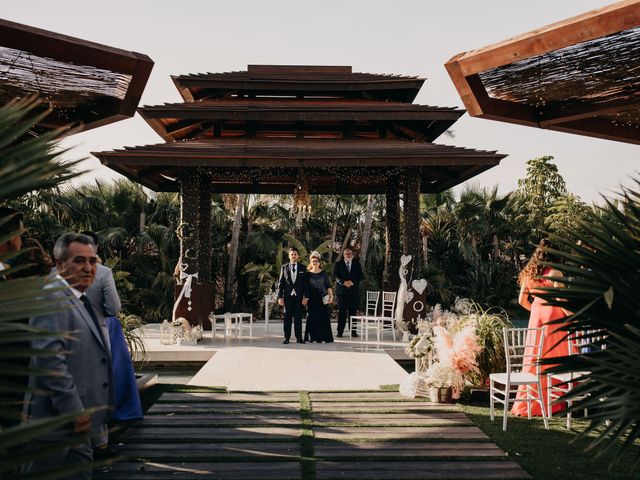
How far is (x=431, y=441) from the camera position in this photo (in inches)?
220

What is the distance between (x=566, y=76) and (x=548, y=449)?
344cm

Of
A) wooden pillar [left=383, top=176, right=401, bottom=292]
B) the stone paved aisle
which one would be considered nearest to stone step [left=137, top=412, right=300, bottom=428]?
the stone paved aisle

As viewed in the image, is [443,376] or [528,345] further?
[443,376]

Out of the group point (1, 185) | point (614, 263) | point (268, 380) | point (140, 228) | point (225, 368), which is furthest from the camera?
point (140, 228)

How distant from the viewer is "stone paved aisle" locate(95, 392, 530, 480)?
15.6 ft

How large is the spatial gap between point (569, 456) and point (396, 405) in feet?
7.21

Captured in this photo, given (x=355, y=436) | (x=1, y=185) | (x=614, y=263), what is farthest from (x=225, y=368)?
(x=1, y=185)

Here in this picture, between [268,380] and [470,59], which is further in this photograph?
[268,380]

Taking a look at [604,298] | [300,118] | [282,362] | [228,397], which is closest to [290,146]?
[300,118]

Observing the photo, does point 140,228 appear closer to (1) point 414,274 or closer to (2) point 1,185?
(1) point 414,274

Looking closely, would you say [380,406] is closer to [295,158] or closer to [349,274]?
[295,158]

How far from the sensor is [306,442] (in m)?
5.52

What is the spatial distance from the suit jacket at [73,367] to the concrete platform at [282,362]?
15.7ft

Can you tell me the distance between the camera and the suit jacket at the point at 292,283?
12.8 meters
